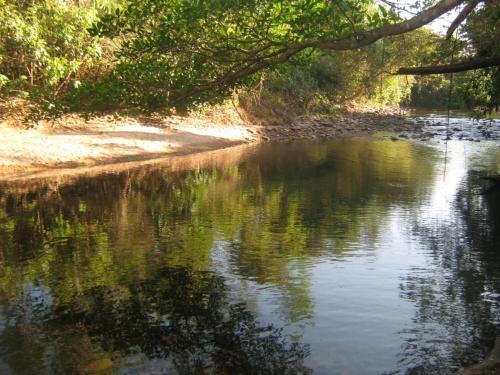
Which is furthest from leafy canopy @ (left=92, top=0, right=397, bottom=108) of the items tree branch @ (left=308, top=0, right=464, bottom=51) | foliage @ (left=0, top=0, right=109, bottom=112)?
foliage @ (left=0, top=0, right=109, bottom=112)

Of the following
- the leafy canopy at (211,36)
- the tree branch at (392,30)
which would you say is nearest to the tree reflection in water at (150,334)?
the leafy canopy at (211,36)

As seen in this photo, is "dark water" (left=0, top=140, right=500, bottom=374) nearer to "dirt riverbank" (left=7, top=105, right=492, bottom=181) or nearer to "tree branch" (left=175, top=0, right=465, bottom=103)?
"dirt riverbank" (left=7, top=105, right=492, bottom=181)

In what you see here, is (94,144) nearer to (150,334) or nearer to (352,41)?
(150,334)

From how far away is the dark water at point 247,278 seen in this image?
7.69 metres

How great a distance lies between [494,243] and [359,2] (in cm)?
780

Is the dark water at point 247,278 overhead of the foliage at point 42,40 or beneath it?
beneath

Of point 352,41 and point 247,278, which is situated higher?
point 352,41

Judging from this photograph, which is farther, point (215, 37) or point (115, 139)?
point (115, 139)

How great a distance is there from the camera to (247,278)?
35.8ft

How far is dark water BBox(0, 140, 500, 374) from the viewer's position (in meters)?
7.69

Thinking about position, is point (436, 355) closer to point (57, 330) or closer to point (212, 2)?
point (57, 330)

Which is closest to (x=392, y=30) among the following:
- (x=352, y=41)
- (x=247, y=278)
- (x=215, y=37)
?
(x=352, y=41)

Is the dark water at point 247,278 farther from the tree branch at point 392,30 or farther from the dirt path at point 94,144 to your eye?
the tree branch at point 392,30

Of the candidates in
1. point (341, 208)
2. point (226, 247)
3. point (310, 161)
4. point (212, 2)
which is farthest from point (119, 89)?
point (310, 161)
